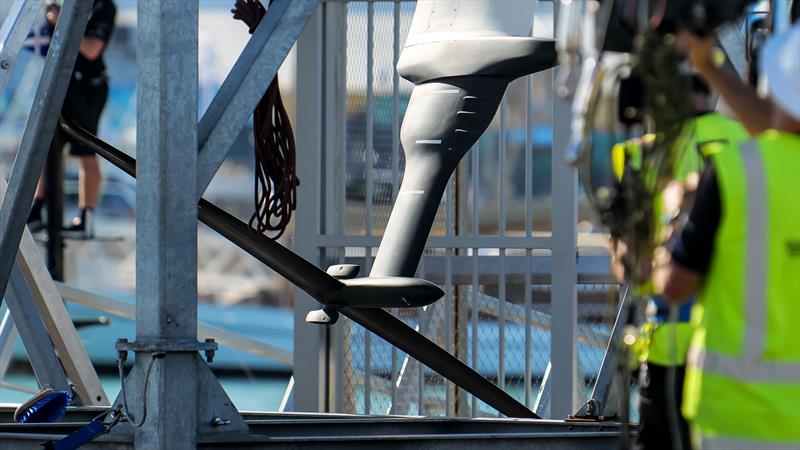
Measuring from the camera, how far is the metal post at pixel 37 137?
4789 millimetres

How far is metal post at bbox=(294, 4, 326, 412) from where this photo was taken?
7.34 m

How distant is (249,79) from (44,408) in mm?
1242

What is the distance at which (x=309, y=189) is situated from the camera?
737 cm

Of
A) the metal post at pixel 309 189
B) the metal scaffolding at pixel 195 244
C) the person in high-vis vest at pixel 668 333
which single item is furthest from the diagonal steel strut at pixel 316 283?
the metal post at pixel 309 189

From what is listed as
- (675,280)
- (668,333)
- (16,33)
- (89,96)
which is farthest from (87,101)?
(675,280)

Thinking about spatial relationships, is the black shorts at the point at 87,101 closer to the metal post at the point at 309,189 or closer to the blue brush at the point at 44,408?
the metal post at the point at 309,189

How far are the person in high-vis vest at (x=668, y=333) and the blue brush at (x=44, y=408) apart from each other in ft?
6.71

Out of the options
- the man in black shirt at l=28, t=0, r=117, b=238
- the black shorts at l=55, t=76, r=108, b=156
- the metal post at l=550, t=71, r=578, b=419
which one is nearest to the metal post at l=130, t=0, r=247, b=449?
A: the metal post at l=550, t=71, r=578, b=419

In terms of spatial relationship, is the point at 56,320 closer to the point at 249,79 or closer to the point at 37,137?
the point at 37,137

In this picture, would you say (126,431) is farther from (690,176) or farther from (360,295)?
(690,176)

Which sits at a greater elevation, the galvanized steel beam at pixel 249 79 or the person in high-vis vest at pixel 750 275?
the galvanized steel beam at pixel 249 79

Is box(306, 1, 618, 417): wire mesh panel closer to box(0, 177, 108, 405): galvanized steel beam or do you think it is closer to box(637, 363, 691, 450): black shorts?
box(0, 177, 108, 405): galvanized steel beam

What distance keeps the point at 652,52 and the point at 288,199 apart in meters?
2.54

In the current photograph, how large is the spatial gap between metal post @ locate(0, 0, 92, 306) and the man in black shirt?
643 centimetres
